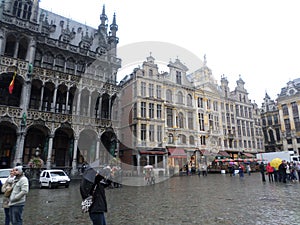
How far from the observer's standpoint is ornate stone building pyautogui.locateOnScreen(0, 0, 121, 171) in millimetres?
22266

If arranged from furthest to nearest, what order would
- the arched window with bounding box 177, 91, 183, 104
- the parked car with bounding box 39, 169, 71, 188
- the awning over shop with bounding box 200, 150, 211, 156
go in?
the arched window with bounding box 177, 91, 183, 104, the awning over shop with bounding box 200, 150, 211, 156, the parked car with bounding box 39, 169, 71, 188

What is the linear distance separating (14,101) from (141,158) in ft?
58.2

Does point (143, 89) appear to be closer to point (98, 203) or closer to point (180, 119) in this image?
point (180, 119)

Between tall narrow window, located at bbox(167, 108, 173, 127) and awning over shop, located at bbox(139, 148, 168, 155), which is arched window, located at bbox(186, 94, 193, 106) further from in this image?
awning over shop, located at bbox(139, 148, 168, 155)

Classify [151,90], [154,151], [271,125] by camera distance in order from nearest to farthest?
1. [154,151]
2. [151,90]
3. [271,125]

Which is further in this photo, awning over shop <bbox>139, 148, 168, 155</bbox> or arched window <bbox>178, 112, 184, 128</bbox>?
arched window <bbox>178, 112, 184, 128</bbox>

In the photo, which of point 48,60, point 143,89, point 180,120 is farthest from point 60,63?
point 180,120

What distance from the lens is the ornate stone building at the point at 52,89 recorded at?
73.0 ft

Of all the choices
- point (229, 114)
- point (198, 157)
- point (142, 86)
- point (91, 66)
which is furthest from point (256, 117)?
point (91, 66)

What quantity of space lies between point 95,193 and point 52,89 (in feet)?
81.4

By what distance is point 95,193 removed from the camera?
4.21 m

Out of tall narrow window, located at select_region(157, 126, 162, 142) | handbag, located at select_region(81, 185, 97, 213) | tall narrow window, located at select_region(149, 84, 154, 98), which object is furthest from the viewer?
tall narrow window, located at select_region(149, 84, 154, 98)

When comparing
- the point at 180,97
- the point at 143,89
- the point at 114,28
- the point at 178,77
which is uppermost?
the point at 114,28

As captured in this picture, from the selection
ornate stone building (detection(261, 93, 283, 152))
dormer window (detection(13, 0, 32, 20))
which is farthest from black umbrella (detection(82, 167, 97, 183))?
ornate stone building (detection(261, 93, 283, 152))
